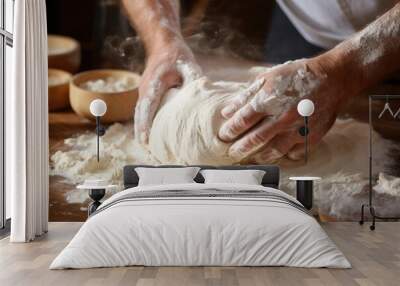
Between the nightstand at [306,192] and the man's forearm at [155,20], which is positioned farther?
the man's forearm at [155,20]

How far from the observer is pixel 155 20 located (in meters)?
8.02

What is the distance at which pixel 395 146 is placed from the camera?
7.91m

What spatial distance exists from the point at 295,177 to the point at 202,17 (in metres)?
2.51

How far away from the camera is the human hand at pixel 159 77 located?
26.0 feet

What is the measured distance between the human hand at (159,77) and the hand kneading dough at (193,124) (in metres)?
0.10

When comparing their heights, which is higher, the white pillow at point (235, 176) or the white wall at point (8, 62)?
the white wall at point (8, 62)

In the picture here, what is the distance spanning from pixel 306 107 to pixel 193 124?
1473 mm

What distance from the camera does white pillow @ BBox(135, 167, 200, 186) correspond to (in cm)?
688

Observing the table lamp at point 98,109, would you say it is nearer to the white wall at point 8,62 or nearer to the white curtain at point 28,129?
the white curtain at point 28,129

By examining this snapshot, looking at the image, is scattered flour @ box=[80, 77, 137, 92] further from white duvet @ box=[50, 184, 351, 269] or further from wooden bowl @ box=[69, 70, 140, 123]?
white duvet @ box=[50, 184, 351, 269]

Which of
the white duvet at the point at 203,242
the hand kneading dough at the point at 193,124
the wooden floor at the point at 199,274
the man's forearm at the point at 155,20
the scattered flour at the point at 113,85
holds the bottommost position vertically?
the wooden floor at the point at 199,274

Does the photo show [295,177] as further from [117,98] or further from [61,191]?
[61,191]

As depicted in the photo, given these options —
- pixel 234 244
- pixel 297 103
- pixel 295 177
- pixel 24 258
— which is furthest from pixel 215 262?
pixel 297 103

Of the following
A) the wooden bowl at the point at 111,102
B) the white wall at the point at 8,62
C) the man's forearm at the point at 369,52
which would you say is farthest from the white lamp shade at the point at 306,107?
the white wall at the point at 8,62
